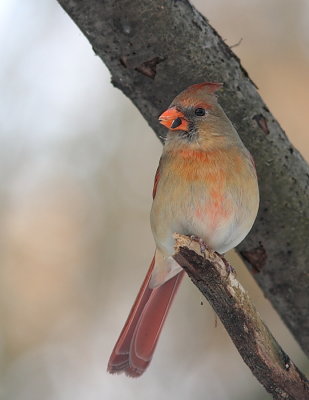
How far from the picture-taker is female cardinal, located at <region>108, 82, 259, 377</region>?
2.54m

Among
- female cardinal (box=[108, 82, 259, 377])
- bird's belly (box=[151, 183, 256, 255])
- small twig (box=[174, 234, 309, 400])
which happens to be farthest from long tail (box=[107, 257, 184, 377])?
small twig (box=[174, 234, 309, 400])

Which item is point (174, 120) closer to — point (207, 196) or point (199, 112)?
point (199, 112)

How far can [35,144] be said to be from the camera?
448 cm

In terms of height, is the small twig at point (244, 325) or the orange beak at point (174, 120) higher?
the orange beak at point (174, 120)

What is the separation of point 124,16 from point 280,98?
1.98 meters

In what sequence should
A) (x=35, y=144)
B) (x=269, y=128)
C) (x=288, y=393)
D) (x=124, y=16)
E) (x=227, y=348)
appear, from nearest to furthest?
(x=288, y=393) → (x=124, y=16) → (x=269, y=128) → (x=227, y=348) → (x=35, y=144)

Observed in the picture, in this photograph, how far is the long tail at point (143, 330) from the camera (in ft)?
9.46

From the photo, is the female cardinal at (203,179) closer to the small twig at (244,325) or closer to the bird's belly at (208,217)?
the bird's belly at (208,217)

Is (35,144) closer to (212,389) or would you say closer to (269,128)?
(212,389)

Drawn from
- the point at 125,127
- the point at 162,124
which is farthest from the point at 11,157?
the point at 162,124

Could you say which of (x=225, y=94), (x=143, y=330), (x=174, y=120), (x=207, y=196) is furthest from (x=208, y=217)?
(x=143, y=330)

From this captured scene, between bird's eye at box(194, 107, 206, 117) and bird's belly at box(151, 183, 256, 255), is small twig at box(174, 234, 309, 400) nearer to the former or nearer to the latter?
bird's belly at box(151, 183, 256, 255)

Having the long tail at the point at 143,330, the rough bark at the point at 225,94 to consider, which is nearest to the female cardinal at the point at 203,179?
the rough bark at the point at 225,94

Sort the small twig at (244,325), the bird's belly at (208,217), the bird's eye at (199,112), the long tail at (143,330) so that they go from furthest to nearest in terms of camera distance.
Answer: the long tail at (143,330), the bird's eye at (199,112), the bird's belly at (208,217), the small twig at (244,325)
